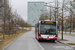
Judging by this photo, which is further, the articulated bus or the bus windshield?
the bus windshield

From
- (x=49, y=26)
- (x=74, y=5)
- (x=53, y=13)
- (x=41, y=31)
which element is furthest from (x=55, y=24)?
(x=53, y=13)

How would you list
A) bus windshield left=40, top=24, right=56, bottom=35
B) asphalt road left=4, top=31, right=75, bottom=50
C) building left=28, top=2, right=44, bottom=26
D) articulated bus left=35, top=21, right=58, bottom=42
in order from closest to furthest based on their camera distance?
asphalt road left=4, top=31, right=75, bottom=50, articulated bus left=35, top=21, right=58, bottom=42, bus windshield left=40, top=24, right=56, bottom=35, building left=28, top=2, right=44, bottom=26

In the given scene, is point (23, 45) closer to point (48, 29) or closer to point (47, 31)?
point (47, 31)

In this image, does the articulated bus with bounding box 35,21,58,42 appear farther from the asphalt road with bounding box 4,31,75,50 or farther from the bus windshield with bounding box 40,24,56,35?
the asphalt road with bounding box 4,31,75,50

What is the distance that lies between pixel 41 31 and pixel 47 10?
53.2 ft

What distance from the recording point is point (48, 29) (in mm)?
19547

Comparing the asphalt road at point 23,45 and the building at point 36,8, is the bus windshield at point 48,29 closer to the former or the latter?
the asphalt road at point 23,45

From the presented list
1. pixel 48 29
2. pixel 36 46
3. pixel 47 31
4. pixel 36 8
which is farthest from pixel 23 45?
pixel 36 8

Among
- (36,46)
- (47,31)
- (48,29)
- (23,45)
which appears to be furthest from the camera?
(48,29)

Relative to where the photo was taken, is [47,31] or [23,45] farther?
[47,31]

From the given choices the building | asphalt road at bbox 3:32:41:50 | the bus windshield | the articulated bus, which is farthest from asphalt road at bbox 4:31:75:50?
the building

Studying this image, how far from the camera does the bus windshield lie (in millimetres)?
19375

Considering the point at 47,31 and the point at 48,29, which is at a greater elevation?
the point at 48,29

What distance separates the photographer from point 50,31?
19438mm
